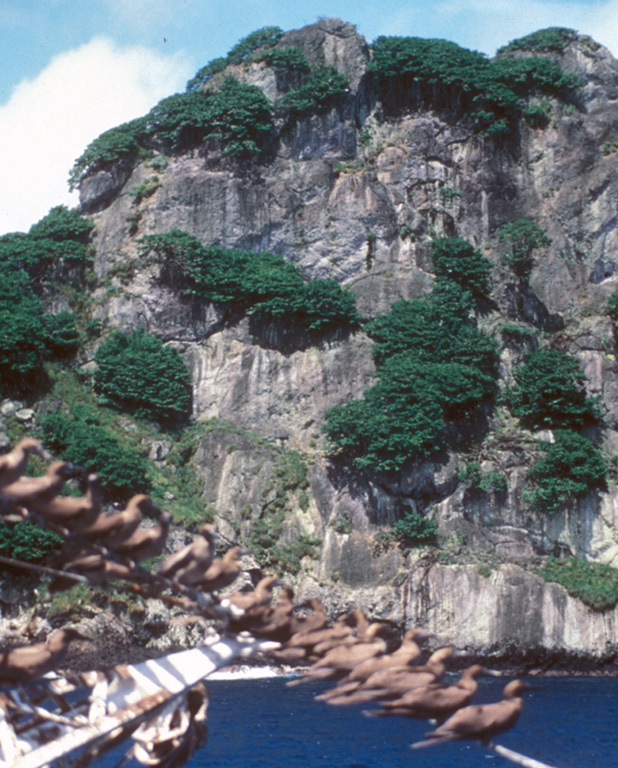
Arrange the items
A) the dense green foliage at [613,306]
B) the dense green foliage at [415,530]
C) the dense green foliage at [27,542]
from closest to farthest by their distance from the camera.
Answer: the dense green foliage at [27,542]
the dense green foliage at [415,530]
the dense green foliage at [613,306]

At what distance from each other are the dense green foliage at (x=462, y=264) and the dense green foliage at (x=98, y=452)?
761 inches

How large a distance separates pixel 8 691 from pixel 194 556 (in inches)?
45.7

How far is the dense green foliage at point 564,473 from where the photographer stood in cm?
3659

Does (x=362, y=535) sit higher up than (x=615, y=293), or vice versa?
(x=615, y=293)

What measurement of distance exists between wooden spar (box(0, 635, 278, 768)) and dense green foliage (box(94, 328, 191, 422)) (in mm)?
37466

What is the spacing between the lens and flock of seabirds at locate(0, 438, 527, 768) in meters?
3.46

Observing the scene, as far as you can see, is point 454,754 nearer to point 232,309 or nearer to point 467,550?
point 467,550

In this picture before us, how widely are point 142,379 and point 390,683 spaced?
3812cm

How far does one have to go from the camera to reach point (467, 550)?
35500 millimetres

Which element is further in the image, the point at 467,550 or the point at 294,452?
the point at 294,452

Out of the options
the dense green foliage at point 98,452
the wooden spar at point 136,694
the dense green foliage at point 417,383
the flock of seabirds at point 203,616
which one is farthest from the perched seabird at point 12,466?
the dense green foliage at point 417,383

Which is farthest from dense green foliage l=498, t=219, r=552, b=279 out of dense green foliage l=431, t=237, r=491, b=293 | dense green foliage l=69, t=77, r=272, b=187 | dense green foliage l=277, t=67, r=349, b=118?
dense green foliage l=69, t=77, r=272, b=187

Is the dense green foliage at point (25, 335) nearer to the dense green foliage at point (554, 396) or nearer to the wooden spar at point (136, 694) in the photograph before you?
the dense green foliage at point (554, 396)

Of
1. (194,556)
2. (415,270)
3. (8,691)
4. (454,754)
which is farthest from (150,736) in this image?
(415,270)
